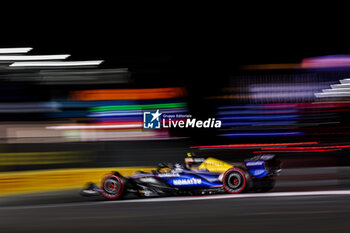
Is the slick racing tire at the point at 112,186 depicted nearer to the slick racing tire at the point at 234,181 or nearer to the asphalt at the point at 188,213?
the asphalt at the point at 188,213

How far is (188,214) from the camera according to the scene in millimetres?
6195

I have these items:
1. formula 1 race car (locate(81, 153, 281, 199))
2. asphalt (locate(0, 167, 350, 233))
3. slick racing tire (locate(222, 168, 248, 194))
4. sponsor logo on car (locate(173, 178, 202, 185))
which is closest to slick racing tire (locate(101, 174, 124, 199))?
formula 1 race car (locate(81, 153, 281, 199))

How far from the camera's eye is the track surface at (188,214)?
17.0 ft

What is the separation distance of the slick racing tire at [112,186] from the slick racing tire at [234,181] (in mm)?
1896

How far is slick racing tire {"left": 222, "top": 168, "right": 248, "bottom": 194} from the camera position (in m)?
8.06

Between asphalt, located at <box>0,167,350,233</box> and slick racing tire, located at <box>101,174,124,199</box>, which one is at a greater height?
slick racing tire, located at <box>101,174,124,199</box>

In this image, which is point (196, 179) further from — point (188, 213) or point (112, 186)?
point (188, 213)

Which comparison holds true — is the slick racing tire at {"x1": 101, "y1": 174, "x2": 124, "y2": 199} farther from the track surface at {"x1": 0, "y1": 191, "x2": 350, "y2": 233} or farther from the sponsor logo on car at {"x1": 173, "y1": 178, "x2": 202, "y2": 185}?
the sponsor logo on car at {"x1": 173, "y1": 178, "x2": 202, "y2": 185}

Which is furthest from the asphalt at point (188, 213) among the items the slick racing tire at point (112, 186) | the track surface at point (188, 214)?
the slick racing tire at point (112, 186)

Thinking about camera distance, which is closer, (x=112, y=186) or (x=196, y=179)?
(x=196, y=179)

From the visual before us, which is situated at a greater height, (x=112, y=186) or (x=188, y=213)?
(x=112, y=186)

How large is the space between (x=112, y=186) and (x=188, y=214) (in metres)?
2.58

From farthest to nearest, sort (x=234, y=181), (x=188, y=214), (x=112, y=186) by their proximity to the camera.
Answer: (x=112, y=186), (x=234, y=181), (x=188, y=214)

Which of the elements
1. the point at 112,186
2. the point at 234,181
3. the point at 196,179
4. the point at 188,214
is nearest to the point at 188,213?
the point at 188,214
